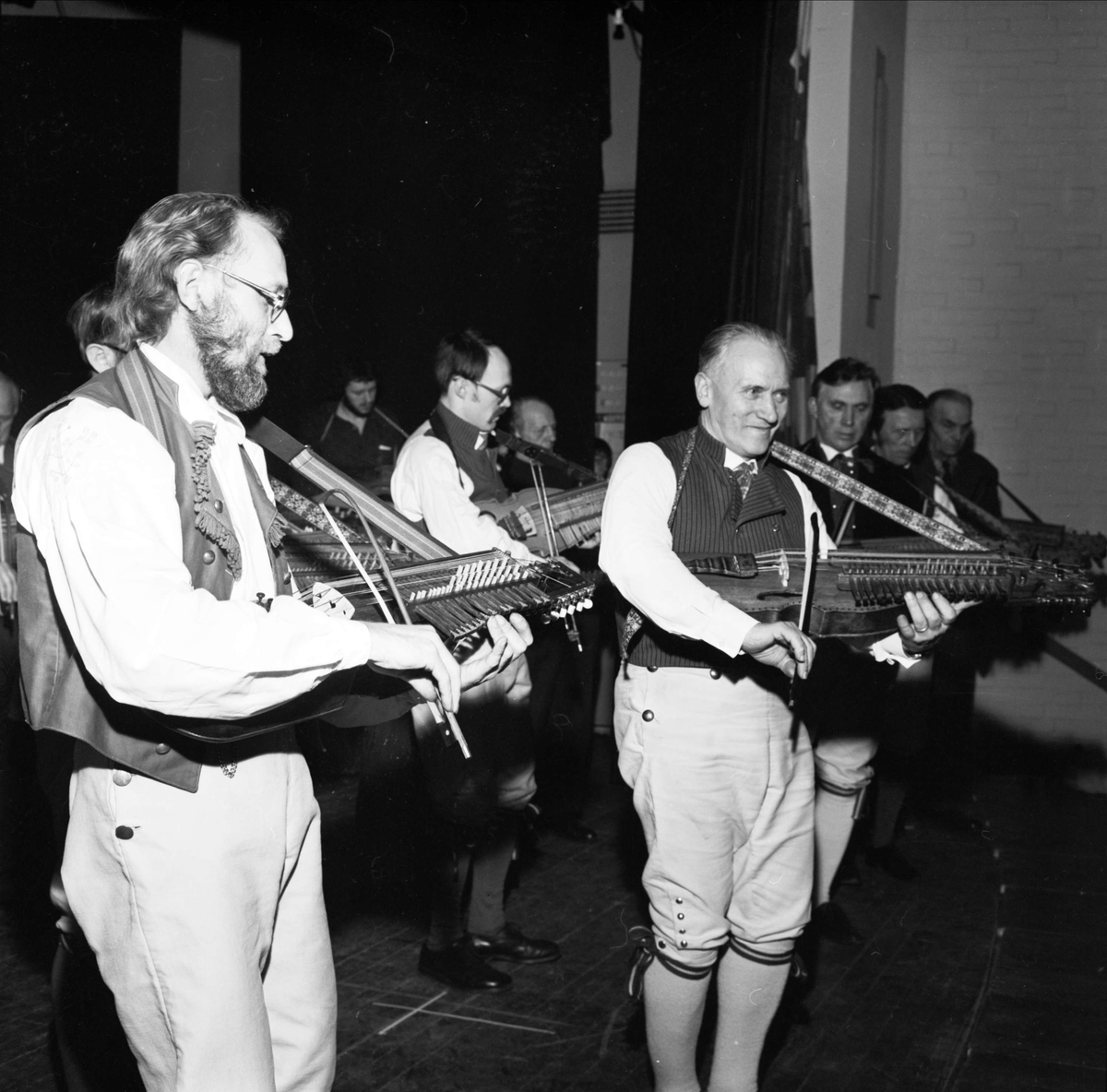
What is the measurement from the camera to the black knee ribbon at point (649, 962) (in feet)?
9.40

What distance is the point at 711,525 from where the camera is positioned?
9.95 feet

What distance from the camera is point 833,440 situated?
180 inches

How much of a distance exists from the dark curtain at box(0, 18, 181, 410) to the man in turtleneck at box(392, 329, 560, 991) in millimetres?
1626

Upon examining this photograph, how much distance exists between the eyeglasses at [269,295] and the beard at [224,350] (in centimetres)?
4

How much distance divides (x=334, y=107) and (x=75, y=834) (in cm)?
459

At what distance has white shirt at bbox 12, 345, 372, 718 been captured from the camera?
161 cm

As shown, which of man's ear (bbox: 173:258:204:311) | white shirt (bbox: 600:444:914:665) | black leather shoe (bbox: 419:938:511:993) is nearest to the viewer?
man's ear (bbox: 173:258:204:311)

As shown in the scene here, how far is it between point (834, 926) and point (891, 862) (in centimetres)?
87

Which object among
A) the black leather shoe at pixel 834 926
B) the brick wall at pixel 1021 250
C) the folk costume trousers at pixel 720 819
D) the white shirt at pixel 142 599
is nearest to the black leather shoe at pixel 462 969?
the folk costume trousers at pixel 720 819

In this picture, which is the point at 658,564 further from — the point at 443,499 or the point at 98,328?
the point at 98,328

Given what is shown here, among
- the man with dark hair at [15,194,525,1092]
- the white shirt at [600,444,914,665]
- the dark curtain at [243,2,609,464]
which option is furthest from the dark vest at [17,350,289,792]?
the dark curtain at [243,2,609,464]

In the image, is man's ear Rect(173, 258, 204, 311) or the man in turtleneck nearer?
man's ear Rect(173, 258, 204, 311)

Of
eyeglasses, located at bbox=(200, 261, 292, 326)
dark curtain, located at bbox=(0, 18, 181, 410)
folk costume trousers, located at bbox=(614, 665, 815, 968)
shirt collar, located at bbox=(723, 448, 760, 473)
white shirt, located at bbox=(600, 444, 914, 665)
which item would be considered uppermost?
dark curtain, located at bbox=(0, 18, 181, 410)

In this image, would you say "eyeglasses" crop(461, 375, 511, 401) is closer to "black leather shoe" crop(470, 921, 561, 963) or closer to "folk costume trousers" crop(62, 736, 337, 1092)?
"black leather shoe" crop(470, 921, 561, 963)
